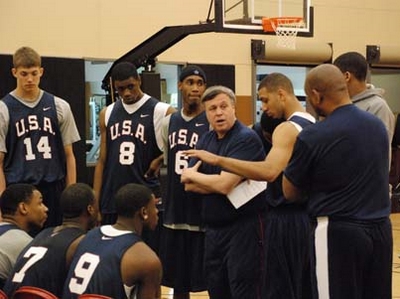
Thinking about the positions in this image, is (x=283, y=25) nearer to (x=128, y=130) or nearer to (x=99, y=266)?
(x=128, y=130)

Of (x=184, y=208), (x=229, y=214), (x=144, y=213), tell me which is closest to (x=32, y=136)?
(x=184, y=208)

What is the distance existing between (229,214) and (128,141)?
1.22 meters

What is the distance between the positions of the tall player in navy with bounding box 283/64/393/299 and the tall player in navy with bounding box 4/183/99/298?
113 cm

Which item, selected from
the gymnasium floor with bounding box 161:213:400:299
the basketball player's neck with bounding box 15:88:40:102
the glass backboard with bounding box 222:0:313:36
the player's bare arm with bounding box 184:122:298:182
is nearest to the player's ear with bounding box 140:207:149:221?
the player's bare arm with bounding box 184:122:298:182

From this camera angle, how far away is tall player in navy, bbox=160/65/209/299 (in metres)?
5.22

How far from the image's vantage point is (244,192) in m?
4.53

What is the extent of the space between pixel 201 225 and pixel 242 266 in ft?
2.47

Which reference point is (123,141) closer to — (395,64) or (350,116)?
(350,116)

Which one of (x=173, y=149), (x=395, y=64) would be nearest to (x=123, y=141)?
(x=173, y=149)

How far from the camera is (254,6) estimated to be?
11078 millimetres

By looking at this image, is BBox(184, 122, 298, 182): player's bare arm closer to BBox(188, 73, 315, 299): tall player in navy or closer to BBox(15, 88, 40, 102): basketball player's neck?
BBox(188, 73, 315, 299): tall player in navy

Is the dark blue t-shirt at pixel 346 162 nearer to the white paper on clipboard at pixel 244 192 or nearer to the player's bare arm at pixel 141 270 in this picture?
the white paper on clipboard at pixel 244 192

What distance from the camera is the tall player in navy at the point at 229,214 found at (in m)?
4.48

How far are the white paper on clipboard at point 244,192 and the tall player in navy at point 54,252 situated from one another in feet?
3.18
